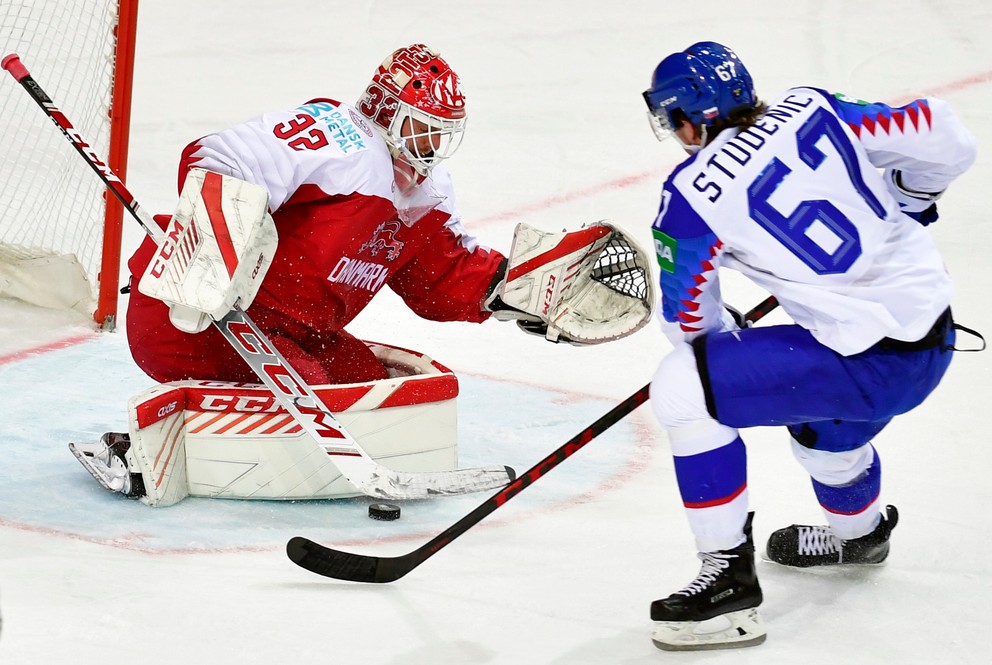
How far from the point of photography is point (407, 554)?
2438 millimetres

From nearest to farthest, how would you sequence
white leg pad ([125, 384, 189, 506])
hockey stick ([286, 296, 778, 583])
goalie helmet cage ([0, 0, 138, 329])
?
hockey stick ([286, 296, 778, 583]), white leg pad ([125, 384, 189, 506]), goalie helmet cage ([0, 0, 138, 329])

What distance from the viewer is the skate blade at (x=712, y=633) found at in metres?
2.21

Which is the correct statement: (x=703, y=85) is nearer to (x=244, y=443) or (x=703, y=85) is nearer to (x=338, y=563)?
(x=338, y=563)

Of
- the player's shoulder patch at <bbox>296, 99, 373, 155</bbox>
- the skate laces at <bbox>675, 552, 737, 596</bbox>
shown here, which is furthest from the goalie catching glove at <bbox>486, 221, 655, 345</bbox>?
the skate laces at <bbox>675, 552, 737, 596</bbox>

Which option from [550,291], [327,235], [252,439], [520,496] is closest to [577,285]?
[550,291]

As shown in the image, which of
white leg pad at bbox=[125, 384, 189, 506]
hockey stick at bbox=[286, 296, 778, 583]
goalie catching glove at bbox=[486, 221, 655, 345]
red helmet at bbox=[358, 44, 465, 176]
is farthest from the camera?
goalie catching glove at bbox=[486, 221, 655, 345]

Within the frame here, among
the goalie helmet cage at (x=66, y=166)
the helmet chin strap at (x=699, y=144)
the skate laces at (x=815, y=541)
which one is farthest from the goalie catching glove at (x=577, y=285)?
the goalie helmet cage at (x=66, y=166)

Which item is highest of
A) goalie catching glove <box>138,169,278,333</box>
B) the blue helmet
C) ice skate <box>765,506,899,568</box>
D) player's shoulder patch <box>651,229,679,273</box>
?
the blue helmet

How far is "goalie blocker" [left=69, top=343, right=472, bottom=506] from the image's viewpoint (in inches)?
110

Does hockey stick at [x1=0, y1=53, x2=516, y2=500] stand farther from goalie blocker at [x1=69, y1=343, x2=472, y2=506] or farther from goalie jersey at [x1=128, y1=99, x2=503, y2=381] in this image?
goalie jersey at [x1=128, y1=99, x2=503, y2=381]

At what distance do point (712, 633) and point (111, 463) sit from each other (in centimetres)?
139

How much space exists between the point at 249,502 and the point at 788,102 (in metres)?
1.42

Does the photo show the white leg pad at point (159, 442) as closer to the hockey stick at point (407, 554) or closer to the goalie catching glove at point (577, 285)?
the hockey stick at point (407, 554)

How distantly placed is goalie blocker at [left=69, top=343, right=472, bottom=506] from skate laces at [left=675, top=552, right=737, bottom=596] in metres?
0.73
